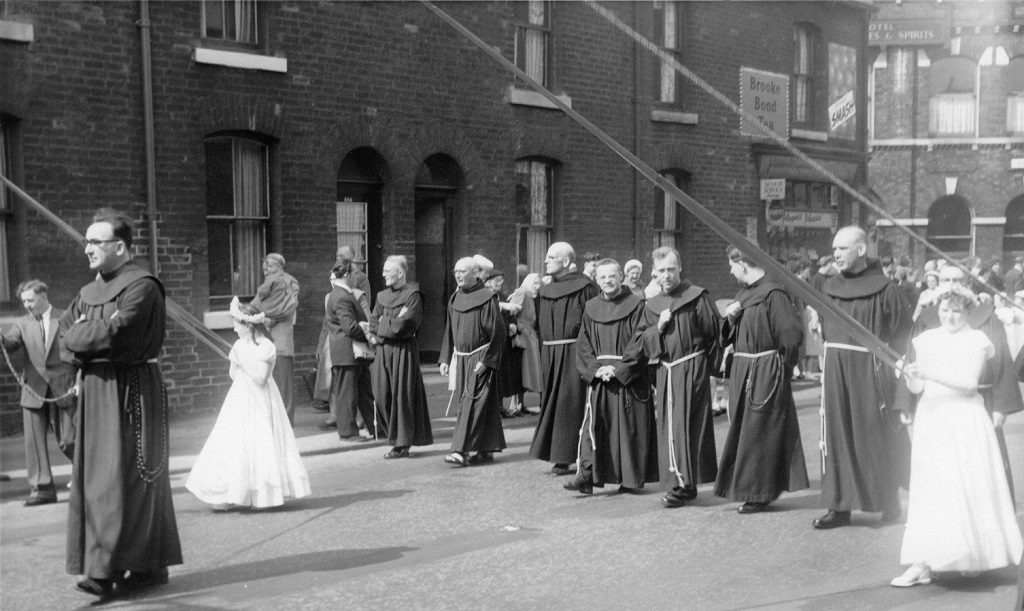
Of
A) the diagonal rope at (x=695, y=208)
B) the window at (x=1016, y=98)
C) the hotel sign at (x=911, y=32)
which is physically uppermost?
the hotel sign at (x=911, y=32)

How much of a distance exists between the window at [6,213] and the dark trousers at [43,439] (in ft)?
12.7

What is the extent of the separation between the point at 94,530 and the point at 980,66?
→ 36.3 meters

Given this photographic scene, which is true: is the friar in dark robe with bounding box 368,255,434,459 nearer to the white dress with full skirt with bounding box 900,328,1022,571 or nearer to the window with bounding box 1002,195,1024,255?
the white dress with full skirt with bounding box 900,328,1022,571

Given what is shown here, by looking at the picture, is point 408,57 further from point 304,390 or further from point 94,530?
point 94,530

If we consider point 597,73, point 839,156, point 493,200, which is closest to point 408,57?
point 493,200

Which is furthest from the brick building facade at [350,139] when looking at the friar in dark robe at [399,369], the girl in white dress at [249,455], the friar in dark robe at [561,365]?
the friar in dark robe at [561,365]

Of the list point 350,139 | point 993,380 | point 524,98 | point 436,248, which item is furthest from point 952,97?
point 993,380

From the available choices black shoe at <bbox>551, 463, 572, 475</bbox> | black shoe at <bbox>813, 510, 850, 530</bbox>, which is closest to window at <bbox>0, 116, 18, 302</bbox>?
black shoe at <bbox>551, 463, 572, 475</bbox>

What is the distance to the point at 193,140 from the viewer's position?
47.1ft

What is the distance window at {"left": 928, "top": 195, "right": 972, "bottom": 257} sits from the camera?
37781 millimetres

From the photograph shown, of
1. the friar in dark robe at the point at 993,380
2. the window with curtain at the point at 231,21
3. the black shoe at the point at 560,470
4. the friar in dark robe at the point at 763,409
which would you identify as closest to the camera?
the friar in dark robe at the point at 993,380

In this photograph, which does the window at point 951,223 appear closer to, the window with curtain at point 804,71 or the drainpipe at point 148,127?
the window with curtain at point 804,71

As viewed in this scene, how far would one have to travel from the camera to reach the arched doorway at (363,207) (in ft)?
53.5

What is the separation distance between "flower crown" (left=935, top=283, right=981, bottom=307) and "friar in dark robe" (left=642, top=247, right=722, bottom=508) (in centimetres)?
249
